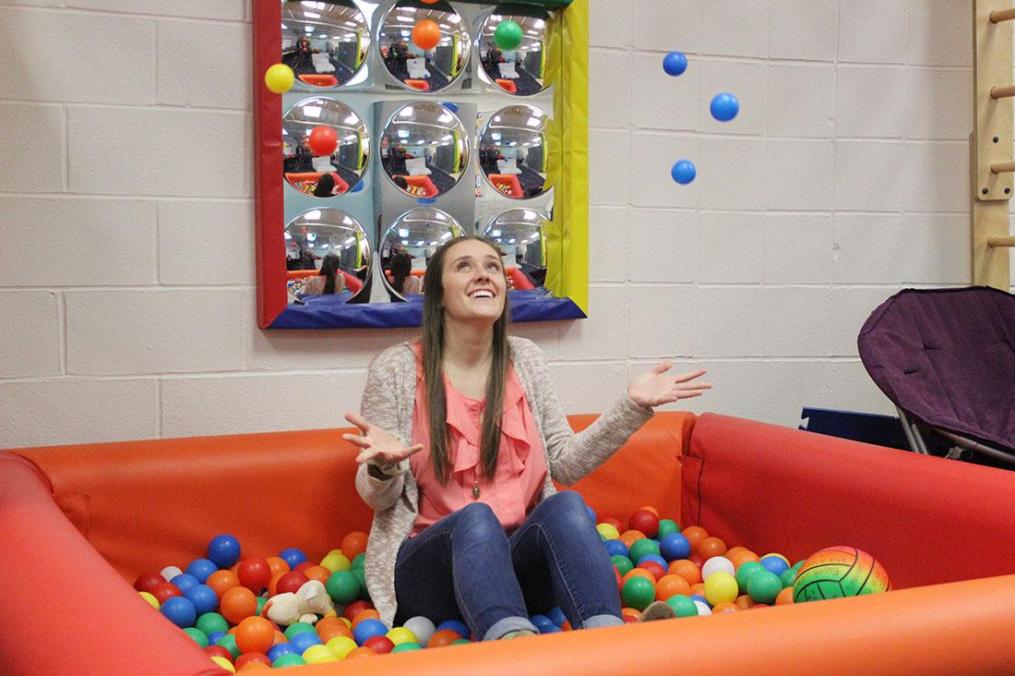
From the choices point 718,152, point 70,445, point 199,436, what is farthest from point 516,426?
point 718,152

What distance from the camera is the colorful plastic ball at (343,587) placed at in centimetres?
240

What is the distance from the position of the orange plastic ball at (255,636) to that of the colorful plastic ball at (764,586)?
99cm

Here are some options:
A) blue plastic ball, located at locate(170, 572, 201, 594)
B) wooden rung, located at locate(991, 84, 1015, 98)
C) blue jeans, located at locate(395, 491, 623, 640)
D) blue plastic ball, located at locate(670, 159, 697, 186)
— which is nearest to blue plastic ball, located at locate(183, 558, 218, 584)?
blue plastic ball, located at locate(170, 572, 201, 594)

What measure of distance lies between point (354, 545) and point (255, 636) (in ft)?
1.74

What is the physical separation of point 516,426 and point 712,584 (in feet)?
1.77

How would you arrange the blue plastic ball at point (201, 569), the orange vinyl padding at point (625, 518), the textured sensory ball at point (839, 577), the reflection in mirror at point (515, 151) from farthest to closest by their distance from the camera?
the reflection in mirror at point (515, 151) < the blue plastic ball at point (201, 569) < the textured sensory ball at point (839, 577) < the orange vinyl padding at point (625, 518)

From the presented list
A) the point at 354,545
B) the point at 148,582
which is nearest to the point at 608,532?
the point at 354,545

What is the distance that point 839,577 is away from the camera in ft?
6.64

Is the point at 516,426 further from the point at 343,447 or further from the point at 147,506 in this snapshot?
the point at 147,506

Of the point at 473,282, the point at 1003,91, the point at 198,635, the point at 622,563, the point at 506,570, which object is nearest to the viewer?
the point at 506,570

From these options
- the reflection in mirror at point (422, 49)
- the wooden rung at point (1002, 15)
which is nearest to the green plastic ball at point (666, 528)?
the reflection in mirror at point (422, 49)

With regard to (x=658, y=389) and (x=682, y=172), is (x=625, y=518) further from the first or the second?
(x=682, y=172)

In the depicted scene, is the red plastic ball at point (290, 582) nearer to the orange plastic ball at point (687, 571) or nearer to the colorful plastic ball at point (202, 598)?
the colorful plastic ball at point (202, 598)

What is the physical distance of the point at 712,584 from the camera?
7.82 feet
